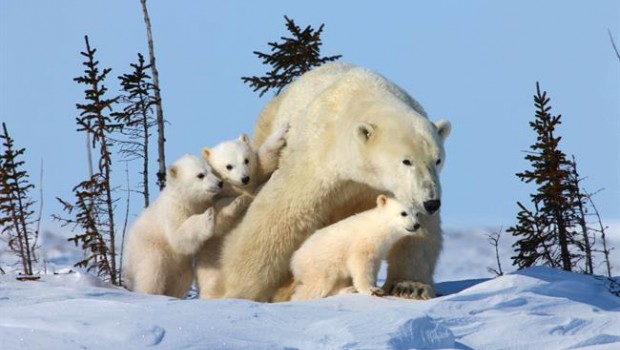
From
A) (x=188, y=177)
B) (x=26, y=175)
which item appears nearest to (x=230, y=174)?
(x=188, y=177)

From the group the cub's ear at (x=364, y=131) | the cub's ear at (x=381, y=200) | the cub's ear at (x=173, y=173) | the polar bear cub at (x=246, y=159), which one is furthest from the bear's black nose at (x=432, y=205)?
the cub's ear at (x=173, y=173)

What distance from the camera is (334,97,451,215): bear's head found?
8.74 metres

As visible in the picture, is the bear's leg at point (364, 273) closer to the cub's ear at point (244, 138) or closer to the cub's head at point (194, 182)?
the cub's head at point (194, 182)

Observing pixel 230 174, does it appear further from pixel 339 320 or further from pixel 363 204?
pixel 339 320

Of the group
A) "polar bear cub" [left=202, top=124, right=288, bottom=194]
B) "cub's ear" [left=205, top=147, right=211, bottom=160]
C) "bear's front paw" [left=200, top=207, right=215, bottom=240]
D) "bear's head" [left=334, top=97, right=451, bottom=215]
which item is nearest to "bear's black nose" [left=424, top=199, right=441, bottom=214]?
"bear's head" [left=334, top=97, right=451, bottom=215]

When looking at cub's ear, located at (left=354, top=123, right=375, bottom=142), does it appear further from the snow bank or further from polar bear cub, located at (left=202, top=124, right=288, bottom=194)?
polar bear cub, located at (left=202, top=124, right=288, bottom=194)

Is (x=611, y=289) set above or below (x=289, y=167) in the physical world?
below

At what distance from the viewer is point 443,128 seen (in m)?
9.55

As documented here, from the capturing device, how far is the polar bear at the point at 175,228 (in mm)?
9984

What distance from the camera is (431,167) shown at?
880cm

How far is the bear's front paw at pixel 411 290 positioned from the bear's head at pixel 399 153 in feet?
2.54

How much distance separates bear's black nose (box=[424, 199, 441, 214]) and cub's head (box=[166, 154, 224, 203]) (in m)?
2.25

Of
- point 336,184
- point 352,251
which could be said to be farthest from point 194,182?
point 352,251

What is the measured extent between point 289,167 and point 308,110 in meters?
0.59
